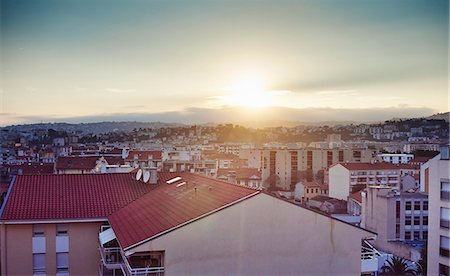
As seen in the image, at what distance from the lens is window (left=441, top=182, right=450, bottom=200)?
7223 mm

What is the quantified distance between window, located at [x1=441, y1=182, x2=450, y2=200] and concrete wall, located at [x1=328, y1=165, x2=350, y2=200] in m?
11.9

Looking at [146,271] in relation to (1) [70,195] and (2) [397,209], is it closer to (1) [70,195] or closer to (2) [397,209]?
(1) [70,195]

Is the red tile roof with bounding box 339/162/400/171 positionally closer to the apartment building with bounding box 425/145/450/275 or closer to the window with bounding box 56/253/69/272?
the apartment building with bounding box 425/145/450/275

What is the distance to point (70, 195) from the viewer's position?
203 inches

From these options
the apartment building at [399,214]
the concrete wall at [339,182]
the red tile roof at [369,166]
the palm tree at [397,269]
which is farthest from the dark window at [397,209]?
the red tile roof at [369,166]

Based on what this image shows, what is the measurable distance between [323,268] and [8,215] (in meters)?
2.91

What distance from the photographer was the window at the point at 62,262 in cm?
481

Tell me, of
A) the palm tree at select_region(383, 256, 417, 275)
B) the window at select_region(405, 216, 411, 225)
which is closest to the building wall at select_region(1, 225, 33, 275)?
the palm tree at select_region(383, 256, 417, 275)

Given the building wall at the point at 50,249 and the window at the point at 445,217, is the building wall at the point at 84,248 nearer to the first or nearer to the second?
the building wall at the point at 50,249

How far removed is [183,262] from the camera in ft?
10.3

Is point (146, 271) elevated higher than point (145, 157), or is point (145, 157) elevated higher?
point (146, 271)

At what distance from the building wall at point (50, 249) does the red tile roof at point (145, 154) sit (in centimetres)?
1494

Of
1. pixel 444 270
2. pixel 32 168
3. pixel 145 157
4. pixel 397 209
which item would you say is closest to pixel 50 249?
pixel 444 270

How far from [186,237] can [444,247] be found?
538 cm
